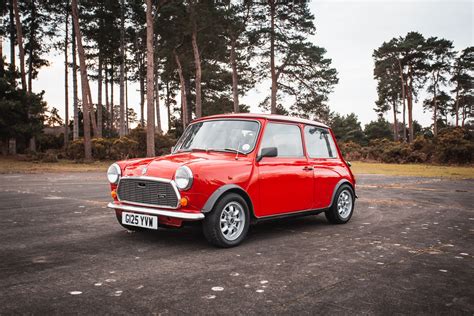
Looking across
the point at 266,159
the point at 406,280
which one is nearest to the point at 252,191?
the point at 266,159

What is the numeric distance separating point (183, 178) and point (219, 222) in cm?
74

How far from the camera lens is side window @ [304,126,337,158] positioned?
22.2 ft

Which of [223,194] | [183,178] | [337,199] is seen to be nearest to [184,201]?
[183,178]

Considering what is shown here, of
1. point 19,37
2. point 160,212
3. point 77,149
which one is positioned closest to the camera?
point 160,212

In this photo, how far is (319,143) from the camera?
7.06m

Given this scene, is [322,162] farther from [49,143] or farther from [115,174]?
[49,143]

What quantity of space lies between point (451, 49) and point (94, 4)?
134ft

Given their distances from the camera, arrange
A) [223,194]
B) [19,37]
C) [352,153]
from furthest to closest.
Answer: [352,153]
[19,37]
[223,194]

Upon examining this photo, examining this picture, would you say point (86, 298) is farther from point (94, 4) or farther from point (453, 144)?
point (94, 4)

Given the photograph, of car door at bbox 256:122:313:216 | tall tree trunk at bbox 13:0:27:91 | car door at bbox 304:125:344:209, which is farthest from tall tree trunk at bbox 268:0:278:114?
car door at bbox 256:122:313:216

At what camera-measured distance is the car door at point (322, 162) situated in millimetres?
6654

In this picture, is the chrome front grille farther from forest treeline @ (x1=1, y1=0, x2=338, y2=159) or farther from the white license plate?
forest treeline @ (x1=1, y1=0, x2=338, y2=159)

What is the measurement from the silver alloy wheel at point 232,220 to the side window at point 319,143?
1983mm

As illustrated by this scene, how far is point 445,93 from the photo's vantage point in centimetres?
5722
